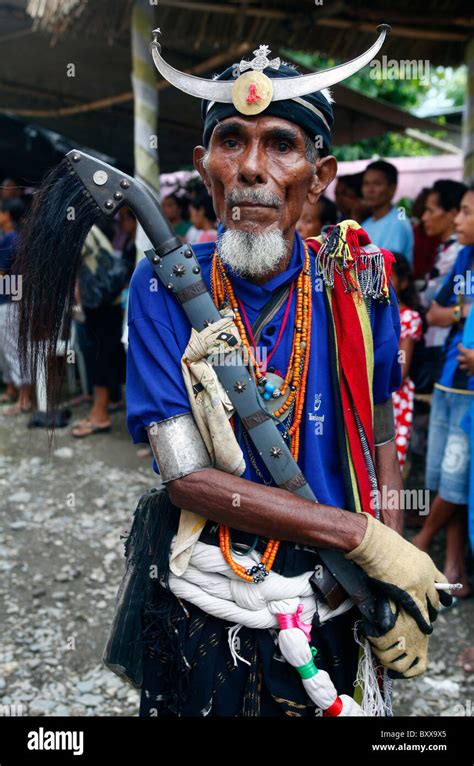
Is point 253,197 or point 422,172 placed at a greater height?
point 422,172

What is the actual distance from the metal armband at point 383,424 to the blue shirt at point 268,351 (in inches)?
1.7

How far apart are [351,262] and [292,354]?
0.87ft

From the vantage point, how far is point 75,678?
3424mm

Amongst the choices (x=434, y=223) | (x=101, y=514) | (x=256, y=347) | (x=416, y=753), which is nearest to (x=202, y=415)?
(x=256, y=347)

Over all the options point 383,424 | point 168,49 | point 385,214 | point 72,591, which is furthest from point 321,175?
point 168,49

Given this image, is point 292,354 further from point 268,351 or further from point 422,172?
point 422,172

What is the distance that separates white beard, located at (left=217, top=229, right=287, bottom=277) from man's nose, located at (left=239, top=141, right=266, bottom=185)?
12 cm

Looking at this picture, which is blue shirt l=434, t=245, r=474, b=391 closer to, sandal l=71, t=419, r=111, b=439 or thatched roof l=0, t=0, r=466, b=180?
thatched roof l=0, t=0, r=466, b=180

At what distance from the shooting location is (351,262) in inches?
69.1

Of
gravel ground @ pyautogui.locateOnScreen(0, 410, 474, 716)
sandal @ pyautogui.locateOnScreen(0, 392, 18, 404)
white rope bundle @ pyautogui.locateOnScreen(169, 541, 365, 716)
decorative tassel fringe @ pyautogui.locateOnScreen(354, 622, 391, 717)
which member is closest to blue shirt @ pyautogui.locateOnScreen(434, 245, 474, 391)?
gravel ground @ pyautogui.locateOnScreen(0, 410, 474, 716)

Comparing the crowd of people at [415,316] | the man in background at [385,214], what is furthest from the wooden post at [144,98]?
the man in background at [385,214]

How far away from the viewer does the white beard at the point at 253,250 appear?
67.1 inches

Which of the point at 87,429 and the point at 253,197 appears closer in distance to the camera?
the point at 253,197

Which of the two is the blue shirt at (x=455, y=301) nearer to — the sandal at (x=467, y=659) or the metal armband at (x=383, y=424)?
the sandal at (x=467, y=659)
